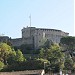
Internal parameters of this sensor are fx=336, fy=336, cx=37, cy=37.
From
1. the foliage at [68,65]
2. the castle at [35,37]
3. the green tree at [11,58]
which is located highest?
the castle at [35,37]

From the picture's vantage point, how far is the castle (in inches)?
3856

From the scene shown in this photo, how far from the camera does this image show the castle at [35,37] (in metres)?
97.9

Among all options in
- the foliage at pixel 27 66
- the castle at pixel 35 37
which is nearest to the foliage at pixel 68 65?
the foliage at pixel 27 66

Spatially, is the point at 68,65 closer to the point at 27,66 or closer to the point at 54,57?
the point at 54,57

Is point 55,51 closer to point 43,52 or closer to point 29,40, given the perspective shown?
point 43,52

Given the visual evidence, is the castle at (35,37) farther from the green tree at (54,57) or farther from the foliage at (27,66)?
the foliage at (27,66)

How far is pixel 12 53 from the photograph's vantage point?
68.0 metres

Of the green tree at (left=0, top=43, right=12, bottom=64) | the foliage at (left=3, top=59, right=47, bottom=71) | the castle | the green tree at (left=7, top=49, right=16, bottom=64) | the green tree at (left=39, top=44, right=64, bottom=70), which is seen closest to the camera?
the green tree at (left=39, top=44, right=64, bottom=70)

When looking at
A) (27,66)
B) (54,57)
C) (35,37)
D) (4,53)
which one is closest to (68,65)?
(54,57)

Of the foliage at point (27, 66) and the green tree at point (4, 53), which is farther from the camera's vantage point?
the green tree at point (4, 53)

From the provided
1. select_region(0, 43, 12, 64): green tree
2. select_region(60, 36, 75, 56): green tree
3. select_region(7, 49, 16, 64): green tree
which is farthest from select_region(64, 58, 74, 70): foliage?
select_region(60, 36, 75, 56): green tree

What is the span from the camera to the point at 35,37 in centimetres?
9925

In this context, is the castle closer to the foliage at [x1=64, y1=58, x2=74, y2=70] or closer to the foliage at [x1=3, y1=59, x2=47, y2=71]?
the foliage at [x1=64, y1=58, x2=74, y2=70]

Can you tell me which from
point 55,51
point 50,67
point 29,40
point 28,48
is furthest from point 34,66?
point 29,40
